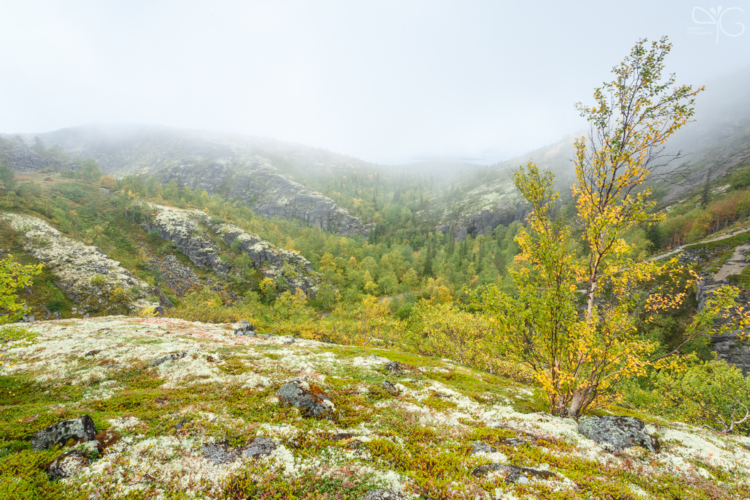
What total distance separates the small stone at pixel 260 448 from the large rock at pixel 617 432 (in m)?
15.0

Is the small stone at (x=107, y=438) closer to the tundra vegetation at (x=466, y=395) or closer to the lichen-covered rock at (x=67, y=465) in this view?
the tundra vegetation at (x=466, y=395)

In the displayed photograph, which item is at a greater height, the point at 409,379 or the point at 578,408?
the point at 578,408

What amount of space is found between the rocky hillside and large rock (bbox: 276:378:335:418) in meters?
0.07

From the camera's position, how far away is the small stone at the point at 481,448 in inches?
442

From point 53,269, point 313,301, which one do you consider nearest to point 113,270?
point 53,269

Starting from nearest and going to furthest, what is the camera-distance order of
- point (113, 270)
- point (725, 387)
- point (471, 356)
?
1. point (725, 387)
2. point (471, 356)
3. point (113, 270)

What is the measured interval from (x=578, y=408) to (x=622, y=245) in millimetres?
9996

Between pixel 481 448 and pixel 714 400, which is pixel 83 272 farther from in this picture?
pixel 714 400

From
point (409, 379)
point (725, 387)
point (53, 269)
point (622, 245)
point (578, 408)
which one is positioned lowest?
point (53, 269)

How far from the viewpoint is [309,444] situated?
11000 millimetres

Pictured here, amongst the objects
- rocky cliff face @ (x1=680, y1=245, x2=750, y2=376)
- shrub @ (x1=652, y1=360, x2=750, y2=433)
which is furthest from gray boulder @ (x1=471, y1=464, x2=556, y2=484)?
rocky cliff face @ (x1=680, y1=245, x2=750, y2=376)

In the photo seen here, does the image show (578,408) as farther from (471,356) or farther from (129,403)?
(471,356)

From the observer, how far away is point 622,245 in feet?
43.0

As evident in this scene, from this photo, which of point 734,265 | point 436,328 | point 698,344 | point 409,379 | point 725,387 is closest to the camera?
point 409,379
